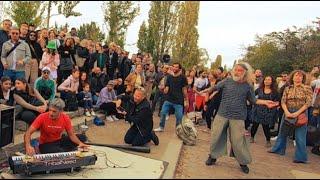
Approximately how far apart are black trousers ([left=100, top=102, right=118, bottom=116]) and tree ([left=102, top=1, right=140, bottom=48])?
Answer: 1594cm

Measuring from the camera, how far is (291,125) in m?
9.53

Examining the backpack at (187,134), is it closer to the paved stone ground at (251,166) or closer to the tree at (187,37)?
the paved stone ground at (251,166)

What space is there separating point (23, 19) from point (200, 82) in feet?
41.5

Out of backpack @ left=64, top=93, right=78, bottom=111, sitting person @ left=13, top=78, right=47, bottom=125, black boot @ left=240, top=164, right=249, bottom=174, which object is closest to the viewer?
black boot @ left=240, top=164, right=249, bottom=174

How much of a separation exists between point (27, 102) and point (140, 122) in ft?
7.62

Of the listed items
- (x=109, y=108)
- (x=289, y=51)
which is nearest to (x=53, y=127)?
(x=109, y=108)

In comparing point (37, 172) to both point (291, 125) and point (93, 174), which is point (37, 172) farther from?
point (291, 125)

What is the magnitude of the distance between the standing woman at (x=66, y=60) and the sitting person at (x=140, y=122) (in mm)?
3704

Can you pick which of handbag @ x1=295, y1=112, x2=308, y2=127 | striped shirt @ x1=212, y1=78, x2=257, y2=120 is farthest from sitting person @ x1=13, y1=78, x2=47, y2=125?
handbag @ x1=295, y1=112, x2=308, y2=127

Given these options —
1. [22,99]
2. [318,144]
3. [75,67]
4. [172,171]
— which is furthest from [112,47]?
[172,171]

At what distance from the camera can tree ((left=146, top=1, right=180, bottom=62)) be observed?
123 ft

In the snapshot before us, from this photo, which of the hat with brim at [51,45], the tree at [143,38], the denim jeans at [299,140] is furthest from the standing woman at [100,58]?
the tree at [143,38]

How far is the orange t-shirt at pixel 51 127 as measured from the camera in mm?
7493

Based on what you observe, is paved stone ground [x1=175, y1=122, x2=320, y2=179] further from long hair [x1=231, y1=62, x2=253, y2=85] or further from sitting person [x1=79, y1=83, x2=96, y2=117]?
sitting person [x1=79, y1=83, x2=96, y2=117]
